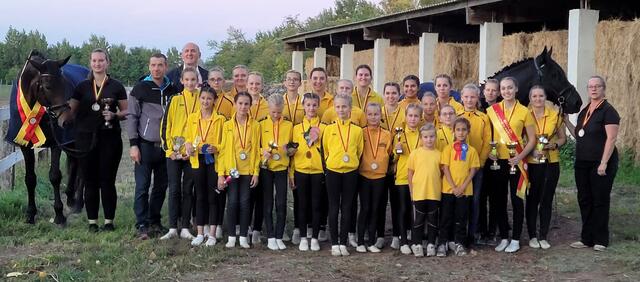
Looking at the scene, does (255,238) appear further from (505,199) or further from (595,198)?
(595,198)

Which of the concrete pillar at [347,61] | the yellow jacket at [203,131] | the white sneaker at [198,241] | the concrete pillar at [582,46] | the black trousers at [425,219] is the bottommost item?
the white sneaker at [198,241]

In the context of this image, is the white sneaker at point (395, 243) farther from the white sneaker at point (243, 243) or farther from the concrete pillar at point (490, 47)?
the concrete pillar at point (490, 47)

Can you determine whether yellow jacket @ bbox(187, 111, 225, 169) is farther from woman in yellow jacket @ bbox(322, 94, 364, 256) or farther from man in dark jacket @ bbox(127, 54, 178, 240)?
woman in yellow jacket @ bbox(322, 94, 364, 256)

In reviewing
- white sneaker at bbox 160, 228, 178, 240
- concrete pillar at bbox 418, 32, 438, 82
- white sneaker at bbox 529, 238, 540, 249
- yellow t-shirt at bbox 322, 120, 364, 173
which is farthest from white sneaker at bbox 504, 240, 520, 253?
concrete pillar at bbox 418, 32, 438, 82

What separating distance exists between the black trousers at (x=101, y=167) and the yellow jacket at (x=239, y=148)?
1.20 metres

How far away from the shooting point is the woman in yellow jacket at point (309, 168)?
5.97 m

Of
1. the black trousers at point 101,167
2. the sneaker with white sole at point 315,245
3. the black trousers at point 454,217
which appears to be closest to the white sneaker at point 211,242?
the sneaker with white sole at point 315,245

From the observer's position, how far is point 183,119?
20.5ft

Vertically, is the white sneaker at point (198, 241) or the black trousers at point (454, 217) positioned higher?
the black trousers at point (454, 217)

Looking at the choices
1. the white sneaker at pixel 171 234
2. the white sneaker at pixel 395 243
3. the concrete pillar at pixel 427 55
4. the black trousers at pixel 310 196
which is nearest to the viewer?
the black trousers at pixel 310 196

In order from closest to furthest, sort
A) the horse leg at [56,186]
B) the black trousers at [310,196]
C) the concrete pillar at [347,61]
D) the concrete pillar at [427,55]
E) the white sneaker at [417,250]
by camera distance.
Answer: the white sneaker at [417,250] → the black trousers at [310,196] → the horse leg at [56,186] → the concrete pillar at [427,55] → the concrete pillar at [347,61]

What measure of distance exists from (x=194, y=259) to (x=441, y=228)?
2131 millimetres

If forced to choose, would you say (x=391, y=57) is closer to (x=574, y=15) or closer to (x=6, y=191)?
(x=574, y=15)

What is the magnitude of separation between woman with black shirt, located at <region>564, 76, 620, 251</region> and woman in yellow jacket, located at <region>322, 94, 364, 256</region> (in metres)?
2.01
